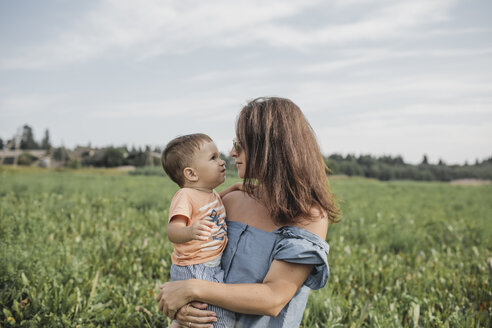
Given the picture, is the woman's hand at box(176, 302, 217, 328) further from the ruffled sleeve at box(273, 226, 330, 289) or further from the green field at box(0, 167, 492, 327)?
the green field at box(0, 167, 492, 327)

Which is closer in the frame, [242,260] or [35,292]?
[242,260]

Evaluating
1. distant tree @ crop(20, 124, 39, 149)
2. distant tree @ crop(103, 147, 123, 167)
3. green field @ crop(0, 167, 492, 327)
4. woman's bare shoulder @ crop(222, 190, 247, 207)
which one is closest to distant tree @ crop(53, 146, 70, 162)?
distant tree @ crop(103, 147, 123, 167)

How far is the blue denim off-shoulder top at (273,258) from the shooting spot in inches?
69.1

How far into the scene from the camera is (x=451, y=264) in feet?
17.3

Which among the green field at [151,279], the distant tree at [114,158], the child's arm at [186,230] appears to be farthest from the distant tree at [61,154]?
the child's arm at [186,230]

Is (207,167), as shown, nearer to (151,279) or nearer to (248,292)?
(248,292)

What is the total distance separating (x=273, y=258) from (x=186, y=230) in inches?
16.5

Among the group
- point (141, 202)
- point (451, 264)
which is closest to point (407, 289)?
point (451, 264)

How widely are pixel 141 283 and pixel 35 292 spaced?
104cm

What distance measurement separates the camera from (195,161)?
6.62 feet

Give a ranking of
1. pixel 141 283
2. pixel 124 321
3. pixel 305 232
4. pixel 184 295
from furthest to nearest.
Result: pixel 141 283 < pixel 124 321 < pixel 305 232 < pixel 184 295

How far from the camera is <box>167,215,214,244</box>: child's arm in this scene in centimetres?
178

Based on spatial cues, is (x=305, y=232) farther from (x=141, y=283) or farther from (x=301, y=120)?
(x=141, y=283)

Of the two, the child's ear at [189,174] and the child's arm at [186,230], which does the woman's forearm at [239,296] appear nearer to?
the child's arm at [186,230]
